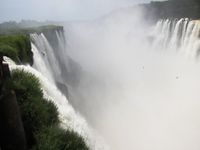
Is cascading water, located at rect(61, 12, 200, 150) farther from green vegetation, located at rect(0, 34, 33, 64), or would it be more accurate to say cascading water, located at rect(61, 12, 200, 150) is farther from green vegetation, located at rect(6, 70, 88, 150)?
green vegetation, located at rect(6, 70, 88, 150)

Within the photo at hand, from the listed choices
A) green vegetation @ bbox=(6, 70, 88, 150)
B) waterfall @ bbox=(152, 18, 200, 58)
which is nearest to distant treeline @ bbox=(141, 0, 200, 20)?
waterfall @ bbox=(152, 18, 200, 58)

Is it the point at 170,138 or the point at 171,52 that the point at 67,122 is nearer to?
the point at 170,138

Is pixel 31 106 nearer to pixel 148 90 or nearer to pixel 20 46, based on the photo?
pixel 20 46

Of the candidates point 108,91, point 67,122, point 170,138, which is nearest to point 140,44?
point 108,91

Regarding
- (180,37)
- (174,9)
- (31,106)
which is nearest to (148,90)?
(180,37)

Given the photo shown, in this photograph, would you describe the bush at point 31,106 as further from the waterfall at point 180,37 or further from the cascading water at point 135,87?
the waterfall at point 180,37

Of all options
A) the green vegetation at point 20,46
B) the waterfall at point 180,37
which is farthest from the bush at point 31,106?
the waterfall at point 180,37

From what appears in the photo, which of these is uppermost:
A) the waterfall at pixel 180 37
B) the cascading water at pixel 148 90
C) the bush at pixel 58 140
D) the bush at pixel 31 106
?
the bush at pixel 31 106
